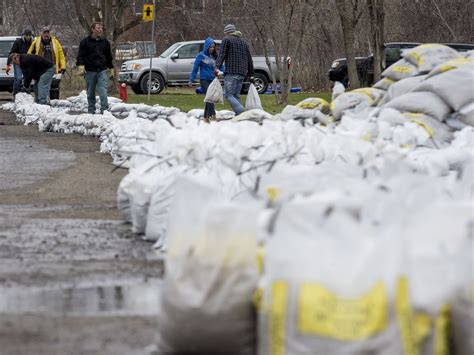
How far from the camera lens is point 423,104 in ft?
34.9

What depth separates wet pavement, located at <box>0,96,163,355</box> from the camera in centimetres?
539

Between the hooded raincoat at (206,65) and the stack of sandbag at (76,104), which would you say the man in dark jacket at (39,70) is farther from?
the hooded raincoat at (206,65)

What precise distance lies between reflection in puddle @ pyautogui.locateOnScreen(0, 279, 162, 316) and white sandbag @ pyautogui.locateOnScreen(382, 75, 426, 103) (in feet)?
17.0

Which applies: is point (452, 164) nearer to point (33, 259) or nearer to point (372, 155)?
point (372, 155)

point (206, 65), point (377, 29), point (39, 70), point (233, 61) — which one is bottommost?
point (39, 70)

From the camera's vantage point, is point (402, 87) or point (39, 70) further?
point (39, 70)

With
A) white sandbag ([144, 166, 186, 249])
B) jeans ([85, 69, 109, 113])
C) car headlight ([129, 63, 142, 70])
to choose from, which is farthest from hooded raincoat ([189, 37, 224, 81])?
car headlight ([129, 63, 142, 70])

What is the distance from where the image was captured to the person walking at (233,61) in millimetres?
18672

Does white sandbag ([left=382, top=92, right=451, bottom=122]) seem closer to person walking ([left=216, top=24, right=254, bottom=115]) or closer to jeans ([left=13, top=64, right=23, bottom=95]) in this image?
person walking ([left=216, top=24, right=254, bottom=115])

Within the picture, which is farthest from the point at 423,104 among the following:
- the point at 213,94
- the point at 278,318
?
the point at 213,94

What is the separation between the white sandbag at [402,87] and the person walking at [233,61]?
7.03 metres

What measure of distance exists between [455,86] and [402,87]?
0.79 metres

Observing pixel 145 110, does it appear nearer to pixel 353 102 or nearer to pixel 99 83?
pixel 99 83

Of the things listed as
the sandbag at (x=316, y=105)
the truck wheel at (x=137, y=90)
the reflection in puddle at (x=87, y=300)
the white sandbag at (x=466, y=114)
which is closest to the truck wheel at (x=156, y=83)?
the truck wheel at (x=137, y=90)
